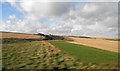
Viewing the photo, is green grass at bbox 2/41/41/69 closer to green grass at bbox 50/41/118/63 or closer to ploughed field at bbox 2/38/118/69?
ploughed field at bbox 2/38/118/69

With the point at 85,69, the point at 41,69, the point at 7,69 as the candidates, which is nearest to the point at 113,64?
the point at 85,69

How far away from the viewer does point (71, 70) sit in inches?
729

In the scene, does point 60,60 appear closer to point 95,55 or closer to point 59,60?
Answer: point 59,60

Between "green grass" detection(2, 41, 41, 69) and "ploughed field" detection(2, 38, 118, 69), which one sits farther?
"green grass" detection(2, 41, 41, 69)

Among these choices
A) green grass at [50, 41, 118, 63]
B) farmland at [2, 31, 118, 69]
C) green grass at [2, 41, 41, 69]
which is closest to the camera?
farmland at [2, 31, 118, 69]

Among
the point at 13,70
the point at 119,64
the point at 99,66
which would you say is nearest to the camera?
the point at 13,70

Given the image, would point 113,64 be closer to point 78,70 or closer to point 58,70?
point 78,70

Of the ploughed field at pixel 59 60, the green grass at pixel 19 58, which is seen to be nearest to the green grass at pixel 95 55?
the ploughed field at pixel 59 60

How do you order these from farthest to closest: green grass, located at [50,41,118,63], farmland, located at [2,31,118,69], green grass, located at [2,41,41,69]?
green grass, located at [50,41,118,63], green grass, located at [2,41,41,69], farmland, located at [2,31,118,69]

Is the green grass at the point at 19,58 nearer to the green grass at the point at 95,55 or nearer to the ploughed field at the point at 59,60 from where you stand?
the ploughed field at the point at 59,60

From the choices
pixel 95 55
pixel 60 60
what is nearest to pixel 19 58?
pixel 60 60

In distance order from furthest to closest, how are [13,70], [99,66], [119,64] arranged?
[119,64]
[99,66]
[13,70]

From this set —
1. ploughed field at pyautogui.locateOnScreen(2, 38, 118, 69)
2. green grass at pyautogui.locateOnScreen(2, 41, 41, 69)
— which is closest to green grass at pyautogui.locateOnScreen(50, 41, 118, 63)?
ploughed field at pyautogui.locateOnScreen(2, 38, 118, 69)

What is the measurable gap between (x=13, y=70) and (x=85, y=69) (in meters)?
8.21
